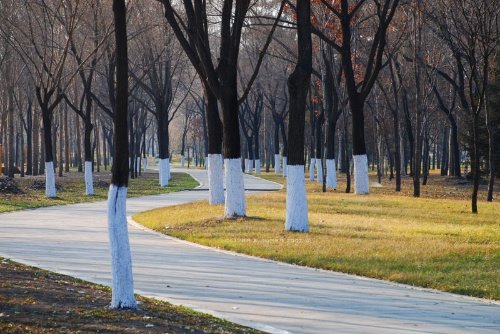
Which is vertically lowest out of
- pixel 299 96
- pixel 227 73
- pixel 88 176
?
pixel 88 176

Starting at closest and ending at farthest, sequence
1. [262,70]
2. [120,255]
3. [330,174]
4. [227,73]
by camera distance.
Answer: [120,255], [227,73], [330,174], [262,70]

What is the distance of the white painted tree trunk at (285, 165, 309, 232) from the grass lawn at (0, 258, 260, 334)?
325 inches

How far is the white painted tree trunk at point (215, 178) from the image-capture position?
26.8 meters

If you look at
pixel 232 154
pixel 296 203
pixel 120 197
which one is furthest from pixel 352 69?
pixel 120 197

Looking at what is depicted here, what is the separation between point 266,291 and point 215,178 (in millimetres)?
15248

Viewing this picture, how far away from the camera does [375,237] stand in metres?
18.2

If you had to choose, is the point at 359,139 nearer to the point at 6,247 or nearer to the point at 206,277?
the point at 6,247

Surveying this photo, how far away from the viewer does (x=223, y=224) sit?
21406 millimetres

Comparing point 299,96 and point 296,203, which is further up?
point 299,96

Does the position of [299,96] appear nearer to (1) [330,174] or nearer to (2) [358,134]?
(2) [358,134]

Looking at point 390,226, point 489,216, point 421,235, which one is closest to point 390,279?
point 421,235

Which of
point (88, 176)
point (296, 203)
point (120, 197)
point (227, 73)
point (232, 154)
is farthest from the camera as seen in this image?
point (88, 176)

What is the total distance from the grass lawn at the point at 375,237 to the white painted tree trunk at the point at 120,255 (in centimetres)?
474

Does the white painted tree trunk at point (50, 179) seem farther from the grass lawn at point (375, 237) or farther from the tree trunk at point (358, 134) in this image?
the tree trunk at point (358, 134)
